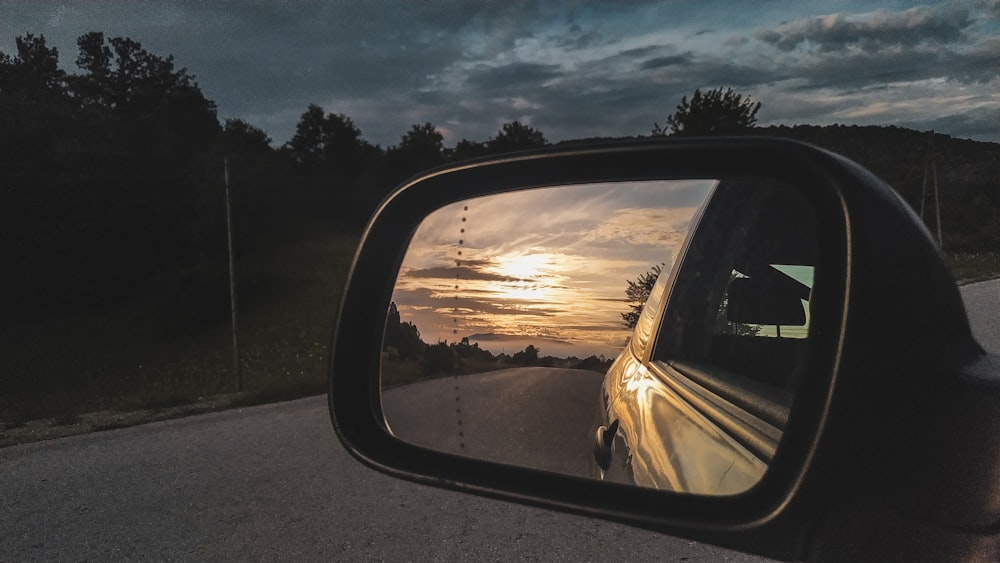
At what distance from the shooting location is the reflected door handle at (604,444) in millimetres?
1865

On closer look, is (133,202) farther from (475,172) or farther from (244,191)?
(475,172)

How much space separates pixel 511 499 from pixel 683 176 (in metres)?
0.65

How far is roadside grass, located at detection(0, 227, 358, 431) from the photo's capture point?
37219 mm

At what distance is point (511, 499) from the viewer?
4.23 feet

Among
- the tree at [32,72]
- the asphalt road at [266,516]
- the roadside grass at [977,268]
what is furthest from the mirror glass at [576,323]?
the tree at [32,72]

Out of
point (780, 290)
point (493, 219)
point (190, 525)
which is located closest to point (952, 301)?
point (780, 290)

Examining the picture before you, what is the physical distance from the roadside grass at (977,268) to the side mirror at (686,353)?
25997 mm

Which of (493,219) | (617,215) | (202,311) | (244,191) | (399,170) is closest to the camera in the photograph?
(617,215)

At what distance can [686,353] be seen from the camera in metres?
2.05

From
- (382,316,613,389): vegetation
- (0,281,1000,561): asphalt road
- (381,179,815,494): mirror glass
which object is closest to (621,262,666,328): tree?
(381,179,815,494): mirror glass

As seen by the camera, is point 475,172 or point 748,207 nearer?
point 748,207

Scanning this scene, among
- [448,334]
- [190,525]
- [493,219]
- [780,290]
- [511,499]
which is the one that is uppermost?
[493,219]

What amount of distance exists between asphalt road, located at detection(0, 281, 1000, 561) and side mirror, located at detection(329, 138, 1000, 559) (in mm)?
3831

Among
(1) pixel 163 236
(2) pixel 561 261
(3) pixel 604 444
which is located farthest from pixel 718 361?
(1) pixel 163 236
